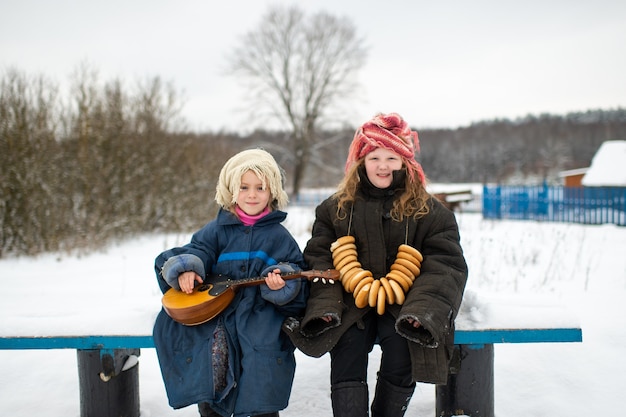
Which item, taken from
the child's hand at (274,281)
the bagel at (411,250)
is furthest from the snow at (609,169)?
the child's hand at (274,281)

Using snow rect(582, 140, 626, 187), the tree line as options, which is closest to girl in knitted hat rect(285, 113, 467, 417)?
the tree line

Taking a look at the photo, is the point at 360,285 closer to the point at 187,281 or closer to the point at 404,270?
the point at 404,270

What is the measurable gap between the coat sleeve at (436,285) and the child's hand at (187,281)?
0.90 metres

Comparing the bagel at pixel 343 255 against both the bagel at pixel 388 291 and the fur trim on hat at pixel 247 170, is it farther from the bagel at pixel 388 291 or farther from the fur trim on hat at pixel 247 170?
the fur trim on hat at pixel 247 170

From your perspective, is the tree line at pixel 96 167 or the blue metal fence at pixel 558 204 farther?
the blue metal fence at pixel 558 204

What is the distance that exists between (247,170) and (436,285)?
3.39 feet

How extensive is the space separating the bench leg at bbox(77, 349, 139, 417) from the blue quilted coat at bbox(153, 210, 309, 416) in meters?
0.42

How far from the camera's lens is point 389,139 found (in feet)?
7.11

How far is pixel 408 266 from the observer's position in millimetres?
1928

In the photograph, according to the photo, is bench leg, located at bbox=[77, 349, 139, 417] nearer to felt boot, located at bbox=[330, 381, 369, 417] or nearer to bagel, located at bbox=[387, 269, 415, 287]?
felt boot, located at bbox=[330, 381, 369, 417]

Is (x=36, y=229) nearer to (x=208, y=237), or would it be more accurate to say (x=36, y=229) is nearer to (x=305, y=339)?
(x=208, y=237)

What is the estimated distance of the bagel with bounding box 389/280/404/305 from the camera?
6.12 ft

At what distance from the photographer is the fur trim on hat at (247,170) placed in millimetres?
2105

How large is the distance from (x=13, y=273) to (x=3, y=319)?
491cm
